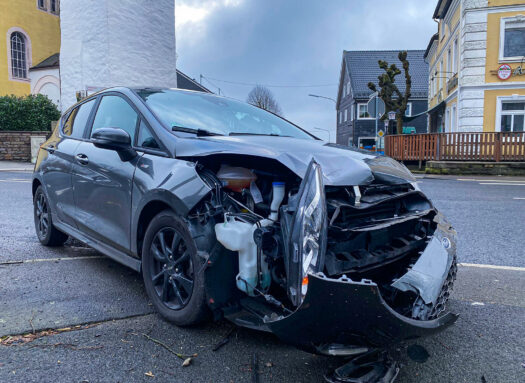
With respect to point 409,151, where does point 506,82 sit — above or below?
above

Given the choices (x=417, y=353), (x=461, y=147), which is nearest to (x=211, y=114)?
(x=417, y=353)

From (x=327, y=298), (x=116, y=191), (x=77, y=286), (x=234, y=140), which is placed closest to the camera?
(x=327, y=298)

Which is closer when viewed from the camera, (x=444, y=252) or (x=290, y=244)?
(x=290, y=244)

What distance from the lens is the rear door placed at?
3941 millimetres

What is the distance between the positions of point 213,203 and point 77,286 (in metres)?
1.75

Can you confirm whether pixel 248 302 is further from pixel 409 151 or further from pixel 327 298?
pixel 409 151

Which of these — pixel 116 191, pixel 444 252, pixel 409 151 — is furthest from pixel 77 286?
pixel 409 151

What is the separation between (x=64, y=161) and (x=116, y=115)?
876 mm

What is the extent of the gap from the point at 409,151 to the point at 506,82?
17.9ft

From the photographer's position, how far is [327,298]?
5.92ft

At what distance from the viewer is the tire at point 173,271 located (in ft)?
8.10

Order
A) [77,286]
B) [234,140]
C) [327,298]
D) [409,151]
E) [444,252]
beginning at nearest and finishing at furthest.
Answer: [327,298], [444,252], [234,140], [77,286], [409,151]

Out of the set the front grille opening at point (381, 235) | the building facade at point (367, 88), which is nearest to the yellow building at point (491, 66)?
the front grille opening at point (381, 235)

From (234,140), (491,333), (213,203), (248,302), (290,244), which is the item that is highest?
(234,140)
